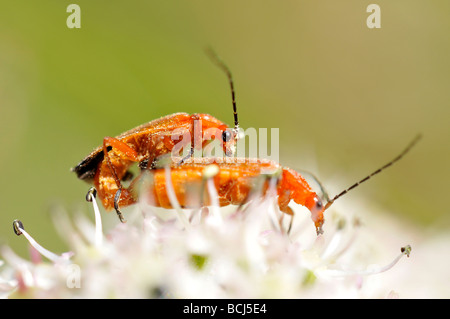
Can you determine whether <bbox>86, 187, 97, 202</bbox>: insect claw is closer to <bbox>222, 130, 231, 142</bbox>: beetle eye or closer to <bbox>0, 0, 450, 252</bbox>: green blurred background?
<bbox>222, 130, 231, 142</bbox>: beetle eye

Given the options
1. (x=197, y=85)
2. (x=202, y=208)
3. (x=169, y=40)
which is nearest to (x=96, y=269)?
(x=202, y=208)

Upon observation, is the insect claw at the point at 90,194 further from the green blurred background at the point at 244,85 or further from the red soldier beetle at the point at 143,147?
the green blurred background at the point at 244,85

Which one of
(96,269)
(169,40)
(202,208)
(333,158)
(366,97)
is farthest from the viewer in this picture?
(366,97)

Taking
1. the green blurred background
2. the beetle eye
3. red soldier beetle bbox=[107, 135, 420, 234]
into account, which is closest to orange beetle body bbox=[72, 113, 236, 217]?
the beetle eye

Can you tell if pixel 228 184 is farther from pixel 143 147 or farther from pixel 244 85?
pixel 244 85

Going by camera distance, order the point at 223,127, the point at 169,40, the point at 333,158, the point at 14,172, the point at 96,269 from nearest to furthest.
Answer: the point at 96,269
the point at 223,127
the point at 14,172
the point at 333,158
the point at 169,40

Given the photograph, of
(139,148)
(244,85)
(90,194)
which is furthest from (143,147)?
(244,85)

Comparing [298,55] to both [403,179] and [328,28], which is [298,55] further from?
[403,179]
